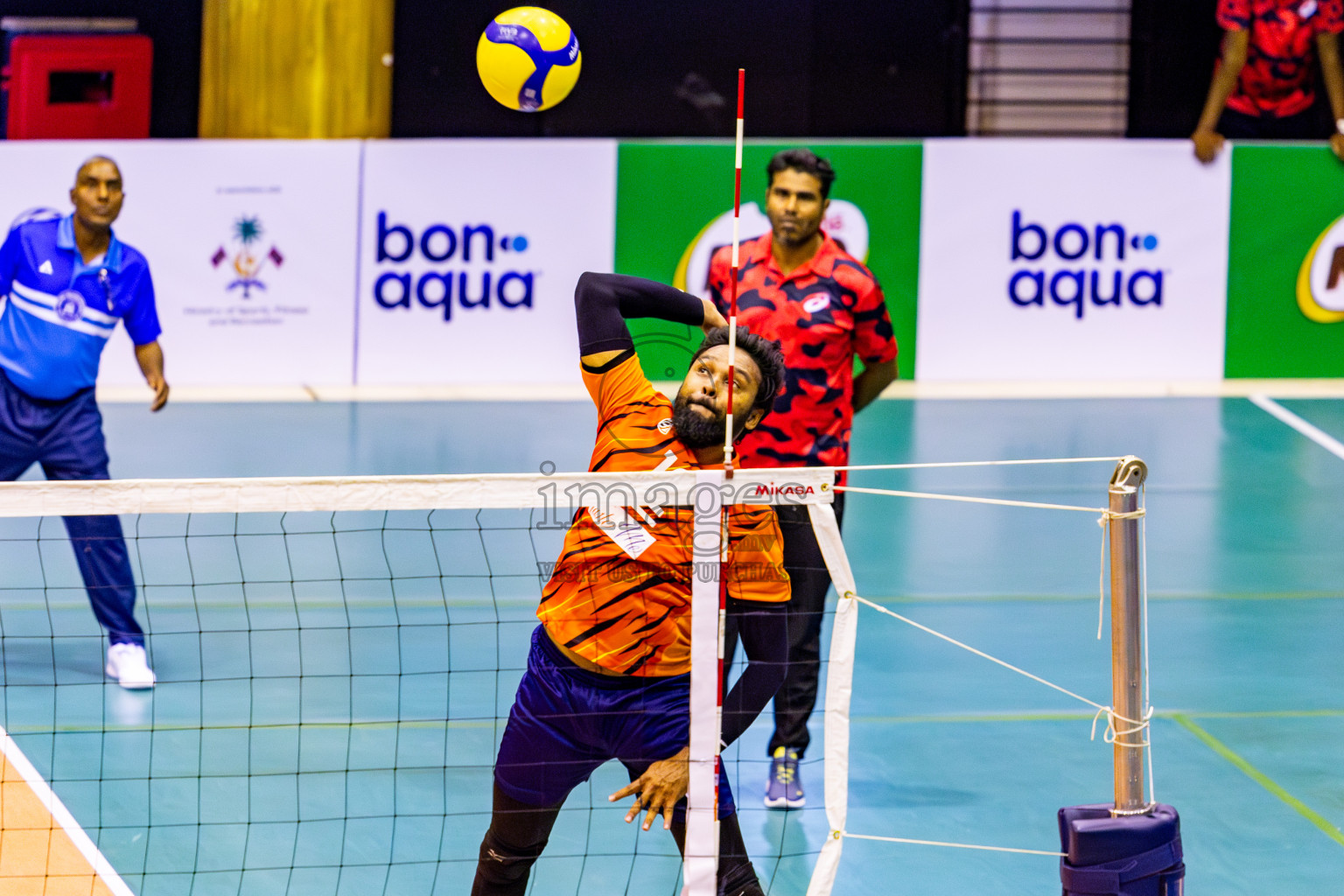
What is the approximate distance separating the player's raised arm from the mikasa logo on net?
25.3 feet

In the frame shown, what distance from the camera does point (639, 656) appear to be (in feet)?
13.1

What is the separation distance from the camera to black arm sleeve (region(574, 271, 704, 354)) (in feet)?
14.6

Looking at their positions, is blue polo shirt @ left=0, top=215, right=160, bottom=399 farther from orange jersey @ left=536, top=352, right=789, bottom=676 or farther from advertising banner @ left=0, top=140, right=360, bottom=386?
advertising banner @ left=0, top=140, right=360, bottom=386

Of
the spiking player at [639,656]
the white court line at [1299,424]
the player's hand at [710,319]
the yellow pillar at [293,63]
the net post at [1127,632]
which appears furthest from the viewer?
the yellow pillar at [293,63]

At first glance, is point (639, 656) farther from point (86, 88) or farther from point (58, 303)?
point (86, 88)

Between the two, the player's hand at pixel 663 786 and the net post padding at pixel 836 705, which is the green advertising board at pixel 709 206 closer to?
the net post padding at pixel 836 705

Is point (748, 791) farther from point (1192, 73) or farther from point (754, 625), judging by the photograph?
point (1192, 73)

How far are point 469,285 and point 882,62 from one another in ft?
17.6

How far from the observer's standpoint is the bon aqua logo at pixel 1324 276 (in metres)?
12.0

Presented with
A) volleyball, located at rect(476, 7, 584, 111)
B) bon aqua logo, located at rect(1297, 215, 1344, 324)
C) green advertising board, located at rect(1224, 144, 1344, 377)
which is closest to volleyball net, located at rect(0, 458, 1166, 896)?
volleyball, located at rect(476, 7, 584, 111)

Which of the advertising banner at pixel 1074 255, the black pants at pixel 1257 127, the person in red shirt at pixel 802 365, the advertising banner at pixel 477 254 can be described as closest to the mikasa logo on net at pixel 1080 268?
the advertising banner at pixel 1074 255

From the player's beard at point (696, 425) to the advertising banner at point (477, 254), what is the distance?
778 cm

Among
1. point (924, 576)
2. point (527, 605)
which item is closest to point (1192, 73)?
point (924, 576)

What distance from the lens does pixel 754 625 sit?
4.38m
